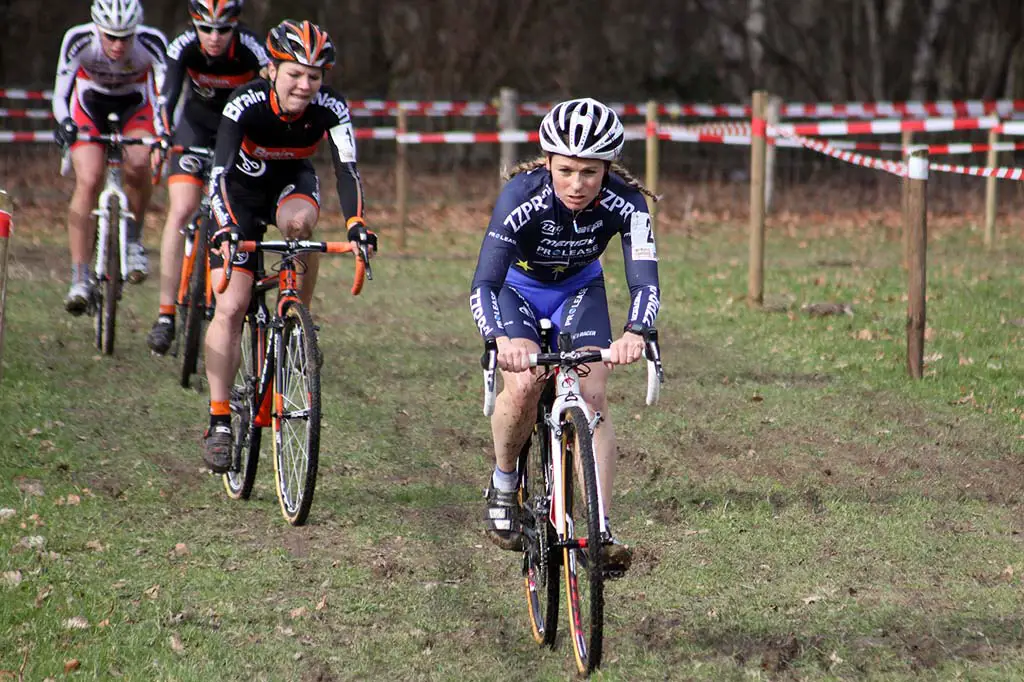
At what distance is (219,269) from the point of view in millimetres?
7020

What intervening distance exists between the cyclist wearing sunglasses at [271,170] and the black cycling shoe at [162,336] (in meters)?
2.36

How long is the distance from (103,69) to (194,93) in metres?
0.98

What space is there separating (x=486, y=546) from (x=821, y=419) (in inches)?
118

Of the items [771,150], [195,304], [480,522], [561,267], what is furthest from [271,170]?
[771,150]

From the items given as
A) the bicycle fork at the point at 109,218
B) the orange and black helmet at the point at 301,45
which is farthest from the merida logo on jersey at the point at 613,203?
the bicycle fork at the point at 109,218

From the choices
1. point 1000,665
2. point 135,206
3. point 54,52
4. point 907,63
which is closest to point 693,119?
point 907,63

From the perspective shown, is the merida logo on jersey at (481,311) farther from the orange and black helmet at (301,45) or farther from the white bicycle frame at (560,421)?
the orange and black helmet at (301,45)

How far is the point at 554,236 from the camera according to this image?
544cm

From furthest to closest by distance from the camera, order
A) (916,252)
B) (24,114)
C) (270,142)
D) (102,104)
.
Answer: (24,114)
(102,104)
(916,252)
(270,142)

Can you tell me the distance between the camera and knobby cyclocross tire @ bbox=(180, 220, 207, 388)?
29.0 feet

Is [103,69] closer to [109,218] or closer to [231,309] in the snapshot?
[109,218]

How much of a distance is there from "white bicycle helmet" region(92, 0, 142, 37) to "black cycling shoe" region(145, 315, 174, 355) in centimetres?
197

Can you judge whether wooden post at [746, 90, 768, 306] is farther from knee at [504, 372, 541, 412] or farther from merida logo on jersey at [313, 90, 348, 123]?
knee at [504, 372, 541, 412]

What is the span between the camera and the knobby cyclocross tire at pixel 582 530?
4.64m
